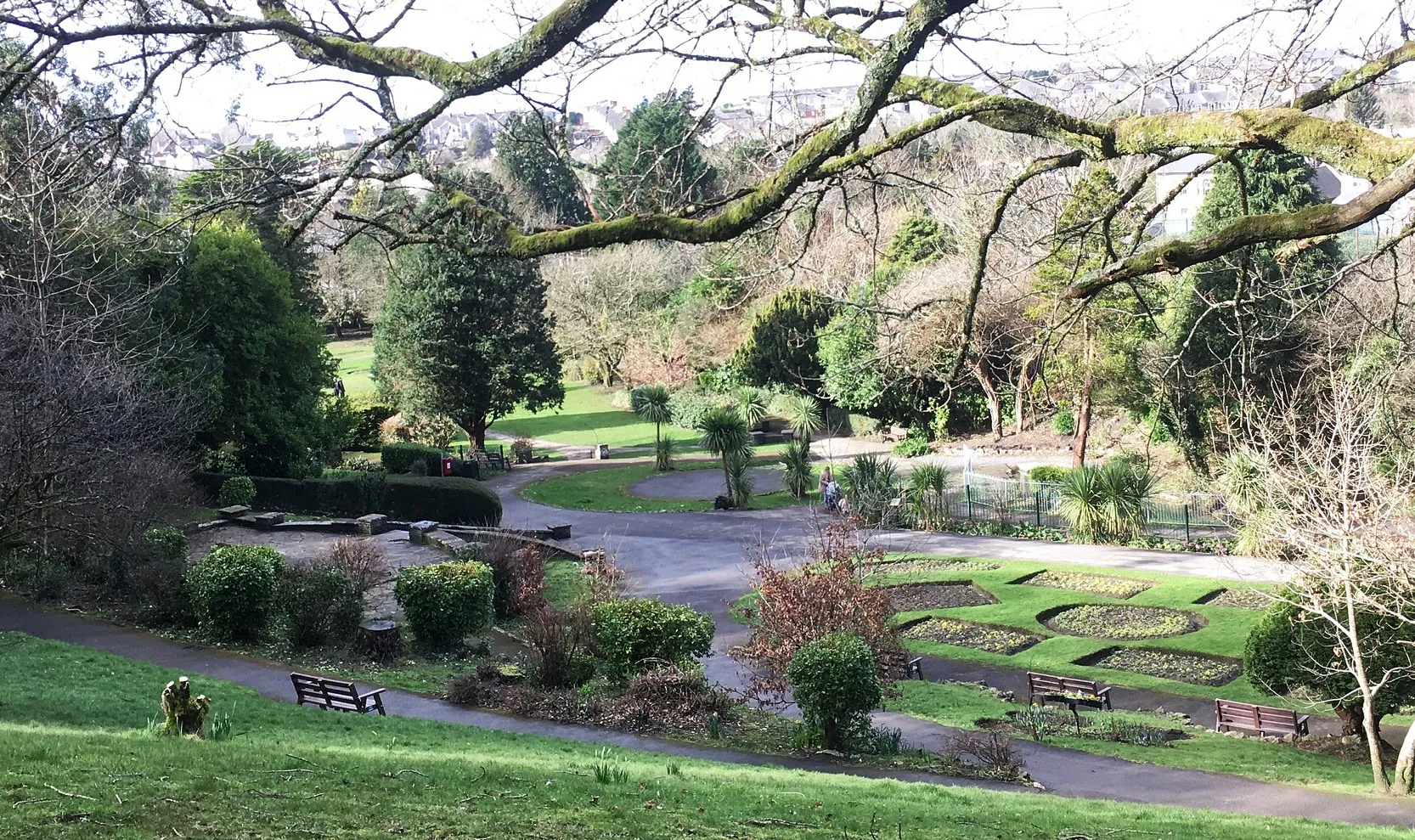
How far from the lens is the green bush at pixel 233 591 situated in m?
18.2

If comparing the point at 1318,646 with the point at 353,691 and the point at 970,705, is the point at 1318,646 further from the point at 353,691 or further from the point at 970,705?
the point at 353,691

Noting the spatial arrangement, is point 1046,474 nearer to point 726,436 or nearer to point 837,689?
point 726,436

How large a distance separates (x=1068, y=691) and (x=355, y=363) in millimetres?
56977

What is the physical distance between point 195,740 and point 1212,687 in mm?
13216

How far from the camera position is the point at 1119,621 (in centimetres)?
2028

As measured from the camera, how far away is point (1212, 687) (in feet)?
54.9

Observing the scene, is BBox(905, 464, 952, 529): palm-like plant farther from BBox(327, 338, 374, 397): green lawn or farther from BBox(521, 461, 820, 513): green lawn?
BBox(327, 338, 374, 397): green lawn

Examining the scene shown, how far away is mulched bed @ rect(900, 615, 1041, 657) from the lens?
19.3 meters

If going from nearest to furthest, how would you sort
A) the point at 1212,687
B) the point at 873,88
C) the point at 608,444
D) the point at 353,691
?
the point at 873,88, the point at 353,691, the point at 1212,687, the point at 608,444

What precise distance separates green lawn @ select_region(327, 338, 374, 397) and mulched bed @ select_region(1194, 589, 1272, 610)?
40.3m

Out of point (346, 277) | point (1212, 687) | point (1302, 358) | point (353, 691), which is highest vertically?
point (346, 277)

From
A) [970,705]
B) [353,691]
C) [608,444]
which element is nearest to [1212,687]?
[970,705]

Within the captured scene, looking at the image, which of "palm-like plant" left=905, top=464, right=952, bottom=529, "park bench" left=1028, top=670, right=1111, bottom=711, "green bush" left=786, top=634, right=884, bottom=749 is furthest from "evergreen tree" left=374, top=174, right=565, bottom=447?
"green bush" left=786, top=634, right=884, bottom=749

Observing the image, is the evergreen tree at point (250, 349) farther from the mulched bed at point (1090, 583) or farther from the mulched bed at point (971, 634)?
the mulched bed at point (1090, 583)
